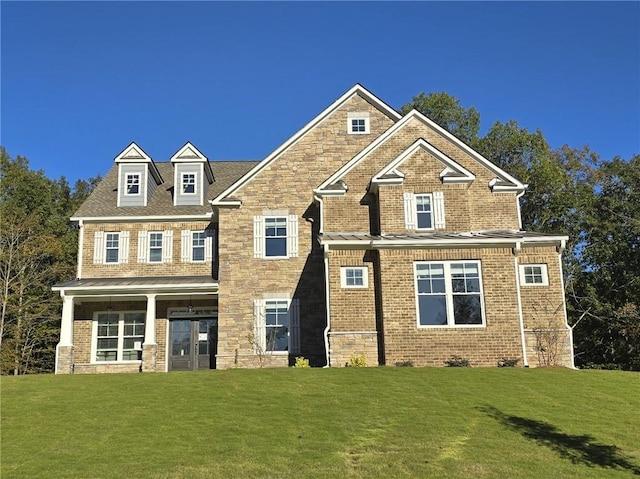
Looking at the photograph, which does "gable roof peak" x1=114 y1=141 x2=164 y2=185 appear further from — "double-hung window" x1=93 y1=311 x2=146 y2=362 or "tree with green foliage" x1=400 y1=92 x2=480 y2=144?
"tree with green foliage" x1=400 y1=92 x2=480 y2=144

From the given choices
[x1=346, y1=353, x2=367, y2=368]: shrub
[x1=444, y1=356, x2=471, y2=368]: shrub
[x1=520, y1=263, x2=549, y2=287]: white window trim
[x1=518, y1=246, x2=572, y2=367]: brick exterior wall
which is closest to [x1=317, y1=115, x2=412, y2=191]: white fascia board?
[x1=346, y1=353, x2=367, y2=368]: shrub

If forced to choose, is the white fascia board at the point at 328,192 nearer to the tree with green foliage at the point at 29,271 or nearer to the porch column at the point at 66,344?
the porch column at the point at 66,344

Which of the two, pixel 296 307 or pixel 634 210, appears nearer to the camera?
pixel 296 307

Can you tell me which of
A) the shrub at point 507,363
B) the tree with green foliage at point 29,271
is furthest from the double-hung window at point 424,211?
the tree with green foliage at point 29,271

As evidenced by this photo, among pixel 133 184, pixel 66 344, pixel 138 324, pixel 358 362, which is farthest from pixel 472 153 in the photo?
→ pixel 66 344

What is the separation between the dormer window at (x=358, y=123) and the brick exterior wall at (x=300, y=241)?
7.7 inches

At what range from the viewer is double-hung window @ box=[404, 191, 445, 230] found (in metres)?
20.0

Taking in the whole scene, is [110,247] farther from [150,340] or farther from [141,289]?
[150,340]

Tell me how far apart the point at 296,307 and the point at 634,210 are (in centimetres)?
2191

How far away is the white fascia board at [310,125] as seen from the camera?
22.4 metres

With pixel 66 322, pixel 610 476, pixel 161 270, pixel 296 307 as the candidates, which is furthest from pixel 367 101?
pixel 610 476

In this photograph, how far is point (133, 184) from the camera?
25281mm

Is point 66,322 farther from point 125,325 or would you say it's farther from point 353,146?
point 353,146

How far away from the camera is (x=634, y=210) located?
3294 centimetres
